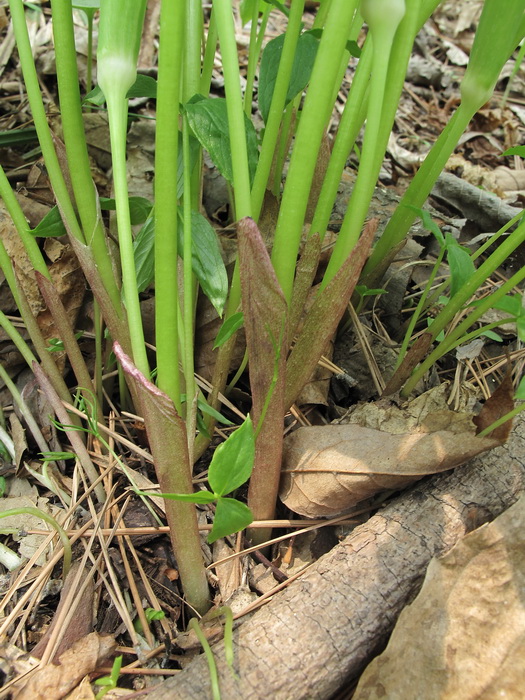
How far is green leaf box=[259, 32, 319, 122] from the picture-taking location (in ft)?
2.26

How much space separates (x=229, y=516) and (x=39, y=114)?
1.84ft

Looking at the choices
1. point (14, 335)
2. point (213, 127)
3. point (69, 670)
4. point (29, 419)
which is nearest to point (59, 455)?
point (29, 419)

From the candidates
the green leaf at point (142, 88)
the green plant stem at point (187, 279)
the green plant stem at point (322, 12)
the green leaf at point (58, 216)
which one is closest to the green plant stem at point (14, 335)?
the green leaf at point (58, 216)

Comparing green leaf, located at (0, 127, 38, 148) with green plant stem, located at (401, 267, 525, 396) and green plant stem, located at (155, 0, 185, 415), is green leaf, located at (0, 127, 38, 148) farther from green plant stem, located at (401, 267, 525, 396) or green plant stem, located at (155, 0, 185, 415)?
green plant stem, located at (401, 267, 525, 396)

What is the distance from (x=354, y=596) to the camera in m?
0.58

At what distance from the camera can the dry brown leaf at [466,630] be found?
1.63ft

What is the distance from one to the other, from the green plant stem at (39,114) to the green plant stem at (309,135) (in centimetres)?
29

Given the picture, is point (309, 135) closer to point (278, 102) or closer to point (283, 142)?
point (278, 102)

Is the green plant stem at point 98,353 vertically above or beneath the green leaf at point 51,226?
beneath

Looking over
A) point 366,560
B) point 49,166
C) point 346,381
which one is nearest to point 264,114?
point 49,166

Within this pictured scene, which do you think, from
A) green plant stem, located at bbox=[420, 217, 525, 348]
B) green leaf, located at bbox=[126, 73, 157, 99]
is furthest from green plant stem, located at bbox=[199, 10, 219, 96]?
green plant stem, located at bbox=[420, 217, 525, 348]

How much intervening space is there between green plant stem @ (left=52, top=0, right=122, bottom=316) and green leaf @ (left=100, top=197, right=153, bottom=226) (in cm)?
3

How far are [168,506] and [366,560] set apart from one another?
246 mm

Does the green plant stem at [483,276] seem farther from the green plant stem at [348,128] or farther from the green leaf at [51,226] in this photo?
the green leaf at [51,226]
